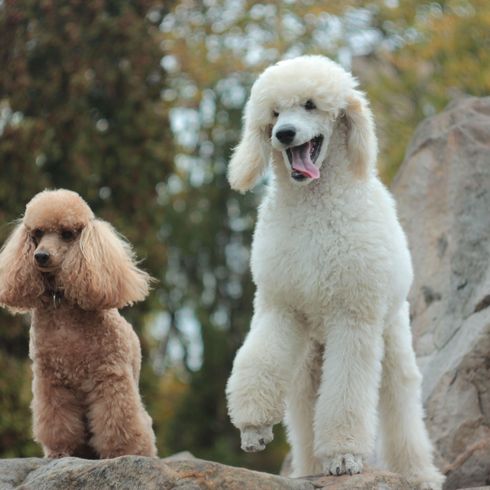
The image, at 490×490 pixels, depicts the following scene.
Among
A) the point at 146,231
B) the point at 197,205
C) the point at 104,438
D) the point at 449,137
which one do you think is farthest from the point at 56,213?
the point at 197,205

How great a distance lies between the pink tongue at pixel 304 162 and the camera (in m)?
4.20

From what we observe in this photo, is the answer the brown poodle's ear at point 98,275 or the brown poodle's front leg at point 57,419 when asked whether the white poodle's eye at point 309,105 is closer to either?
the brown poodle's ear at point 98,275

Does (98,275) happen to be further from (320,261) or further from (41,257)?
(320,261)

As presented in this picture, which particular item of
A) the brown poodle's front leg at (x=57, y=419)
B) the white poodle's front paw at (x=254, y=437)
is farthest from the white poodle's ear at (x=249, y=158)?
the brown poodle's front leg at (x=57, y=419)

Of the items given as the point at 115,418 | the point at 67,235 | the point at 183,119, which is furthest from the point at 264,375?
the point at 183,119

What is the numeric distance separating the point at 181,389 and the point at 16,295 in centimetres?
735

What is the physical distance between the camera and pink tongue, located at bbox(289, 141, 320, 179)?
4.20 m

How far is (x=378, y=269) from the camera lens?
425cm

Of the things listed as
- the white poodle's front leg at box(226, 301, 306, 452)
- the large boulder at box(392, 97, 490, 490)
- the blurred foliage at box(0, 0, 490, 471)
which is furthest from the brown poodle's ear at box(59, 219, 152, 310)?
the blurred foliage at box(0, 0, 490, 471)

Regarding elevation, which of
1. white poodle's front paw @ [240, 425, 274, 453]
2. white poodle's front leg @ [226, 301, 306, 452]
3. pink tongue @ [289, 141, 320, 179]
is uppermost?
pink tongue @ [289, 141, 320, 179]

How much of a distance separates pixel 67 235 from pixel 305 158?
1034 millimetres

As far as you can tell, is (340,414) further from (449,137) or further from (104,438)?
(449,137)

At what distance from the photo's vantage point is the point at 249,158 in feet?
14.6

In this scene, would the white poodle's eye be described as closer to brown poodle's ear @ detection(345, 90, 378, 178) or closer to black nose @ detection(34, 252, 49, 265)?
brown poodle's ear @ detection(345, 90, 378, 178)
